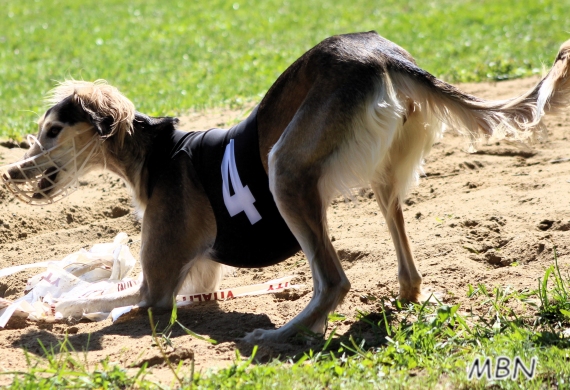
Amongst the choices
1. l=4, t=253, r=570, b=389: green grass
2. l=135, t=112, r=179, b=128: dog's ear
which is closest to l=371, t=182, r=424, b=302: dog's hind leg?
l=4, t=253, r=570, b=389: green grass

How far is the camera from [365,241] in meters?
5.47

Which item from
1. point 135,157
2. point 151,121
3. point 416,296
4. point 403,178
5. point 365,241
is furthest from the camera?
point 365,241

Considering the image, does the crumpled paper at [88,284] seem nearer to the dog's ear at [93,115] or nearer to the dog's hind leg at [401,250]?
the dog's hind leg at [401,250]

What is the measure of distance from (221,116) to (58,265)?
3.39 m

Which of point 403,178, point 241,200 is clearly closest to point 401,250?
point 403,178

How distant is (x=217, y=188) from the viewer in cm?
450

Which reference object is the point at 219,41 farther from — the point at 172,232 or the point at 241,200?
the point at 241,200

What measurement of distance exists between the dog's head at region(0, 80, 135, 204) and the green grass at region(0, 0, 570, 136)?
3.42m

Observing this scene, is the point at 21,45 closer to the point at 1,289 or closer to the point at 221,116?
the point at 221,116

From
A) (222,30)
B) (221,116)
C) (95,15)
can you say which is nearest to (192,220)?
(221,116)

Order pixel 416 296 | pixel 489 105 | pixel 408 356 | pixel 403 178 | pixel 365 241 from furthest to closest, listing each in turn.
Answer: pixel 365 241 → pixel 416 296 → pixel 403 178 → pixel 489 105 → pixel 408 356

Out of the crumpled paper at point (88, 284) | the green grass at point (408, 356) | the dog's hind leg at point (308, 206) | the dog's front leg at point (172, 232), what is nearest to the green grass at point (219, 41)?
the crumpled paper at point (88, 284)

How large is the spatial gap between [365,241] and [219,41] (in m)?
10.1

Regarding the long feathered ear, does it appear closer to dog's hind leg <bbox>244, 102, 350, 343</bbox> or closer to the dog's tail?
dog's hind leg <bbox>244, 102, 350, 343</bbox>
